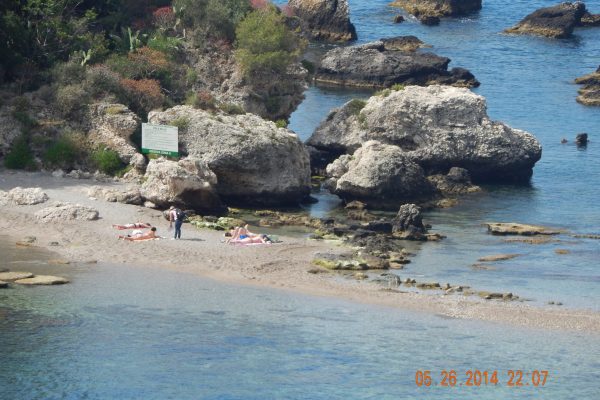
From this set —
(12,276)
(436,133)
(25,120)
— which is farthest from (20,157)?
(436,133)

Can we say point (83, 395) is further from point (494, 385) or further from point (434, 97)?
point (434, 97)

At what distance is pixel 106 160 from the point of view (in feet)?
165

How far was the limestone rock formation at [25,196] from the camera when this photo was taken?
45688mm

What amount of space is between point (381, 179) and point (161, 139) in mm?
9531

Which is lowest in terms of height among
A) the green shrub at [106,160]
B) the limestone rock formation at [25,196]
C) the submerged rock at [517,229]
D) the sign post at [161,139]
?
the submerged rock at [517,229]

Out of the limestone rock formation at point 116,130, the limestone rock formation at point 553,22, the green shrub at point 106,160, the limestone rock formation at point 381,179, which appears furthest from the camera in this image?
the limestone rock formation at point 553,22

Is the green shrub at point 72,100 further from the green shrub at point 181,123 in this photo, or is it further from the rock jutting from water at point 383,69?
the rock jutting from water at point 383,69

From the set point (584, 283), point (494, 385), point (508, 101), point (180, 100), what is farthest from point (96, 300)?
point (508, 101)

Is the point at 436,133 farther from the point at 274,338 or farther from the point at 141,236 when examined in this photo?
the point at 274,338

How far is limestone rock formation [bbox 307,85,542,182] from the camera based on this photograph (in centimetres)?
5856

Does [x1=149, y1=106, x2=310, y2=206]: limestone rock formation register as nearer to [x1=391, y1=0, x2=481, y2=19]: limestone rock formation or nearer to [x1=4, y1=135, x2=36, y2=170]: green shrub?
[x1=4, y1=135, x2=36, y2=170]: green shrub

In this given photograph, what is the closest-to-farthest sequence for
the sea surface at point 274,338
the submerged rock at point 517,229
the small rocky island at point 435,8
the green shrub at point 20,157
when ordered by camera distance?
the sea surface at point 274,338 < the submerged rock at point 517,229 < the green shrub at point 20,157 < the small rocky island at point 435,8
